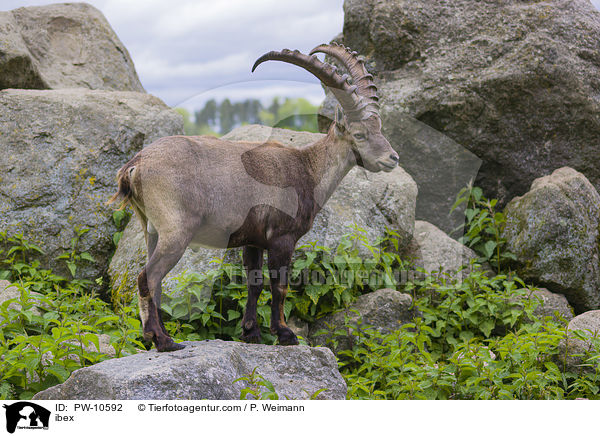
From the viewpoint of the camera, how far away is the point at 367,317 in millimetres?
7477

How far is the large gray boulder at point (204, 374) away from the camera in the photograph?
14.5 feet

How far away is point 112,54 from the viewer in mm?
12422

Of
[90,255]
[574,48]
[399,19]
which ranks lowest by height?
[90,255]

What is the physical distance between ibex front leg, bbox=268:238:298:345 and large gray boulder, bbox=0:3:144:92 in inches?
277

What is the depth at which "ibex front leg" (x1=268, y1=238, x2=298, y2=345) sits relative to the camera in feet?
18.7

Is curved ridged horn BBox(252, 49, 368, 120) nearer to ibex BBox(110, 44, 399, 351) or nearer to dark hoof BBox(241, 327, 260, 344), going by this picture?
ibex BBox(110, 44, 399, 351)

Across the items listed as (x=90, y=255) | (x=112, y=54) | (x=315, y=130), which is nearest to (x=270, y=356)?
(x=315, y=130)

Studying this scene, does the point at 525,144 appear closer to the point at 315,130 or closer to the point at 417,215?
the point at 417,215

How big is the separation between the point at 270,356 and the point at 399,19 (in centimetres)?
679

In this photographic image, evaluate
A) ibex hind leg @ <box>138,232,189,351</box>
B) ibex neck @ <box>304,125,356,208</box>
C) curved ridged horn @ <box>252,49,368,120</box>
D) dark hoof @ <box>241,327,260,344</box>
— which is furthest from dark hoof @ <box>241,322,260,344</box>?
curved ridged horn @ <box>252,49,368,120</box>

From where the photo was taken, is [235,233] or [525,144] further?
[525,144]

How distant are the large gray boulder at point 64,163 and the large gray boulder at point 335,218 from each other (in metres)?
0.63

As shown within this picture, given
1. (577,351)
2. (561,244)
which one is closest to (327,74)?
(577,351)

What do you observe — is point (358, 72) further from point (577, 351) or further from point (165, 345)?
point (577, 351)
